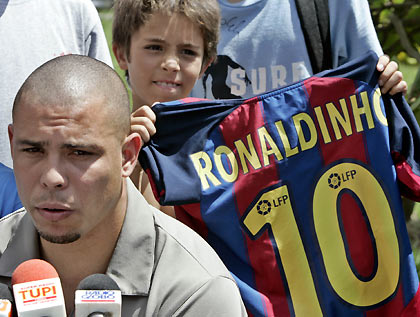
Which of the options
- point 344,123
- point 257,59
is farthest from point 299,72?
point 344,123

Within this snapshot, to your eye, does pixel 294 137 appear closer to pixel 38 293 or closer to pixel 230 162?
pixel 230 162

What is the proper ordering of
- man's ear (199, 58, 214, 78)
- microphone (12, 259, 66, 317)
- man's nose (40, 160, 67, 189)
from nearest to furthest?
microphone (12, 259, 66, 317) → man's nose (40, 160, 67, 189) → man's ear (199, 58, 214, 78)

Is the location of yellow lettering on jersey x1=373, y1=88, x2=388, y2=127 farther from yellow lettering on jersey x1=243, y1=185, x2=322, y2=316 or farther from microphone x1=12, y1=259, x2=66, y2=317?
microphone x1=12, y1=259, x2=66, y2=317

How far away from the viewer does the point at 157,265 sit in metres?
2.54

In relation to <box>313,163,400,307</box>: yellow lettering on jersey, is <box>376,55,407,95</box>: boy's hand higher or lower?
higher

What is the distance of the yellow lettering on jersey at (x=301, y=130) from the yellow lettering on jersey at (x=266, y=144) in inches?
4.2

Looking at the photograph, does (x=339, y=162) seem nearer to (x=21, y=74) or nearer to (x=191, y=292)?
(x=191, y=292)

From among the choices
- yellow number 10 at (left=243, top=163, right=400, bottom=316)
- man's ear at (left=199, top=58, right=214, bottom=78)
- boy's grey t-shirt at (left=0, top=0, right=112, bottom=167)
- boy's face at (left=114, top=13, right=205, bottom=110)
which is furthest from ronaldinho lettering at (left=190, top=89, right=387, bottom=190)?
boy's grey t-shirt at (left=0, top=0, right=112, bottom=167)

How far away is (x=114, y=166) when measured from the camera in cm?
248

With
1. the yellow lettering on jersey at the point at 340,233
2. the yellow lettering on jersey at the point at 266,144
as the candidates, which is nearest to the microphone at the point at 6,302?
the yellow lettering on jersey at the point at 266,144

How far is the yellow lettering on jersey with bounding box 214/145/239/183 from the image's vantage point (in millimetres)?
2996

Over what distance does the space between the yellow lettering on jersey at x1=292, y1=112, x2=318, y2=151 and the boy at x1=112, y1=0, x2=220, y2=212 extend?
0.62 meters

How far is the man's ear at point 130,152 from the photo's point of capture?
258 centimetres

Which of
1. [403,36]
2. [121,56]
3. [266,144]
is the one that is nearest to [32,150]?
[266,144]
